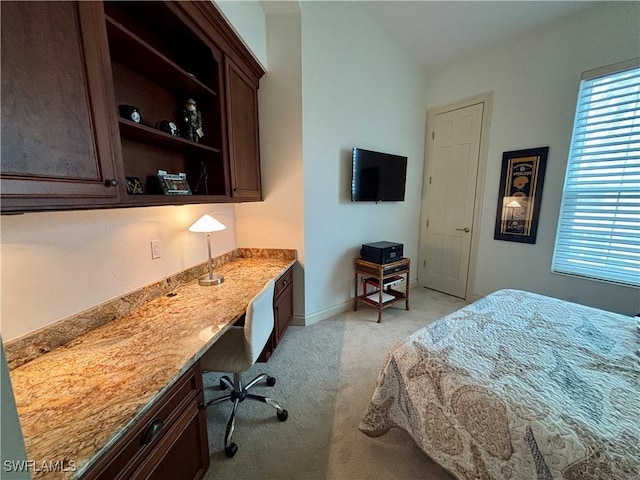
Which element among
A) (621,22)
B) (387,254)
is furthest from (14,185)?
(621,22)

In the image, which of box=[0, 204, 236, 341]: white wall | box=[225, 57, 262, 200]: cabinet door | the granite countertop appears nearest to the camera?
the granite countertop

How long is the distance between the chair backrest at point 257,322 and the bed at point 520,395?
72 centimetres

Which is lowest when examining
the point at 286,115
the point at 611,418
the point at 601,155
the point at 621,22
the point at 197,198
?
the point at 611,418

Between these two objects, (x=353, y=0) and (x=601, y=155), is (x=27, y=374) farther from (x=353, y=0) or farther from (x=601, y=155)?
(x=601, y=155)

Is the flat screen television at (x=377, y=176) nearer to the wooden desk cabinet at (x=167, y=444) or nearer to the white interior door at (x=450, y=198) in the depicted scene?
the white interior door at (x=450, y=198)

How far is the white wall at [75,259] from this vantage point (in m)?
0.95

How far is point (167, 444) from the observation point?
36.4 inches

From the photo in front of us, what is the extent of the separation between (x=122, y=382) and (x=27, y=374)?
376mm

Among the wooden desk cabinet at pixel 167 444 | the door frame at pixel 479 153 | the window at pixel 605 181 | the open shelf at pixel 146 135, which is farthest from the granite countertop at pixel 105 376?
the window at pixel 605 181

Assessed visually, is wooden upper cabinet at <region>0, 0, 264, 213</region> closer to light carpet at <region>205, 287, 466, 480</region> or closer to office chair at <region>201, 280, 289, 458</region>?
office chair at <region>201, 280, 289, 458</region>

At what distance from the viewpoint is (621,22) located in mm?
2180

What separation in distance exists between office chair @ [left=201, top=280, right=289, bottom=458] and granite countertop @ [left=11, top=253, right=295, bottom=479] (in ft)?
0.42

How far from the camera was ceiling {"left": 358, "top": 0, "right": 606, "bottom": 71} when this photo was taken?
94.5 inches

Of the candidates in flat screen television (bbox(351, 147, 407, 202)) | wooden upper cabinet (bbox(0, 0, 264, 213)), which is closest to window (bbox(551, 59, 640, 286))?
flat screen television (bbox(351, 147, 407, 202))
